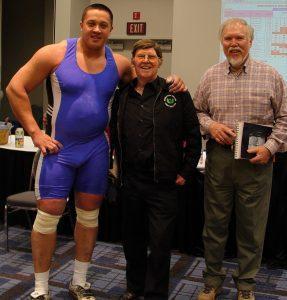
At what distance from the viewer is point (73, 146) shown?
7.46ft

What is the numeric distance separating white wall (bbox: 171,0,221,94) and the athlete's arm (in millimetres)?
3147

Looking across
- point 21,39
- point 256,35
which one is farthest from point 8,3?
point 256,35

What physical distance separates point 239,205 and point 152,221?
46cm

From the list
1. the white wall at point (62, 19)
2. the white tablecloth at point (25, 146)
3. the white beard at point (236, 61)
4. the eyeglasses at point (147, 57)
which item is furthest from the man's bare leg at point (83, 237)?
the white wall at point (62, 19)

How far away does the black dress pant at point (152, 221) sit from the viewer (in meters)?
2.23

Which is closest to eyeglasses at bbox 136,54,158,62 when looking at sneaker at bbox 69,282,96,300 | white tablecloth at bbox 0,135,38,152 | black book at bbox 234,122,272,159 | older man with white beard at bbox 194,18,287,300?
older man with white beard at bbox 194,18,287,300

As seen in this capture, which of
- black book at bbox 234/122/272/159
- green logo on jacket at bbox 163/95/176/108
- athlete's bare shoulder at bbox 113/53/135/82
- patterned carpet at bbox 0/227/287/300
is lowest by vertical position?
patterned carpet at bbox 0/227/287/300

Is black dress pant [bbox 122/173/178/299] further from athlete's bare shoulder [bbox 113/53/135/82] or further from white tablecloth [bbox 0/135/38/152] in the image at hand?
white tablecloth [bbox 0/135/38/152]

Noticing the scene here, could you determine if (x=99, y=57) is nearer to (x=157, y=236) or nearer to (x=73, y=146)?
(x=73, y=146)

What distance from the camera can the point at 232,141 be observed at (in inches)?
89.4

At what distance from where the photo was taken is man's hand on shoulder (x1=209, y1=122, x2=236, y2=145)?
7.39 ft

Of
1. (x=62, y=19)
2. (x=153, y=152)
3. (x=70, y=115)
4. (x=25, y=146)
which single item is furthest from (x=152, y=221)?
(x=62, y=19)

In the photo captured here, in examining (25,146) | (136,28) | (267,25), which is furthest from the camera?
(136,28)

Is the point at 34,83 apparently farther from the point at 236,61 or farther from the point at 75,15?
the point at 75,15
